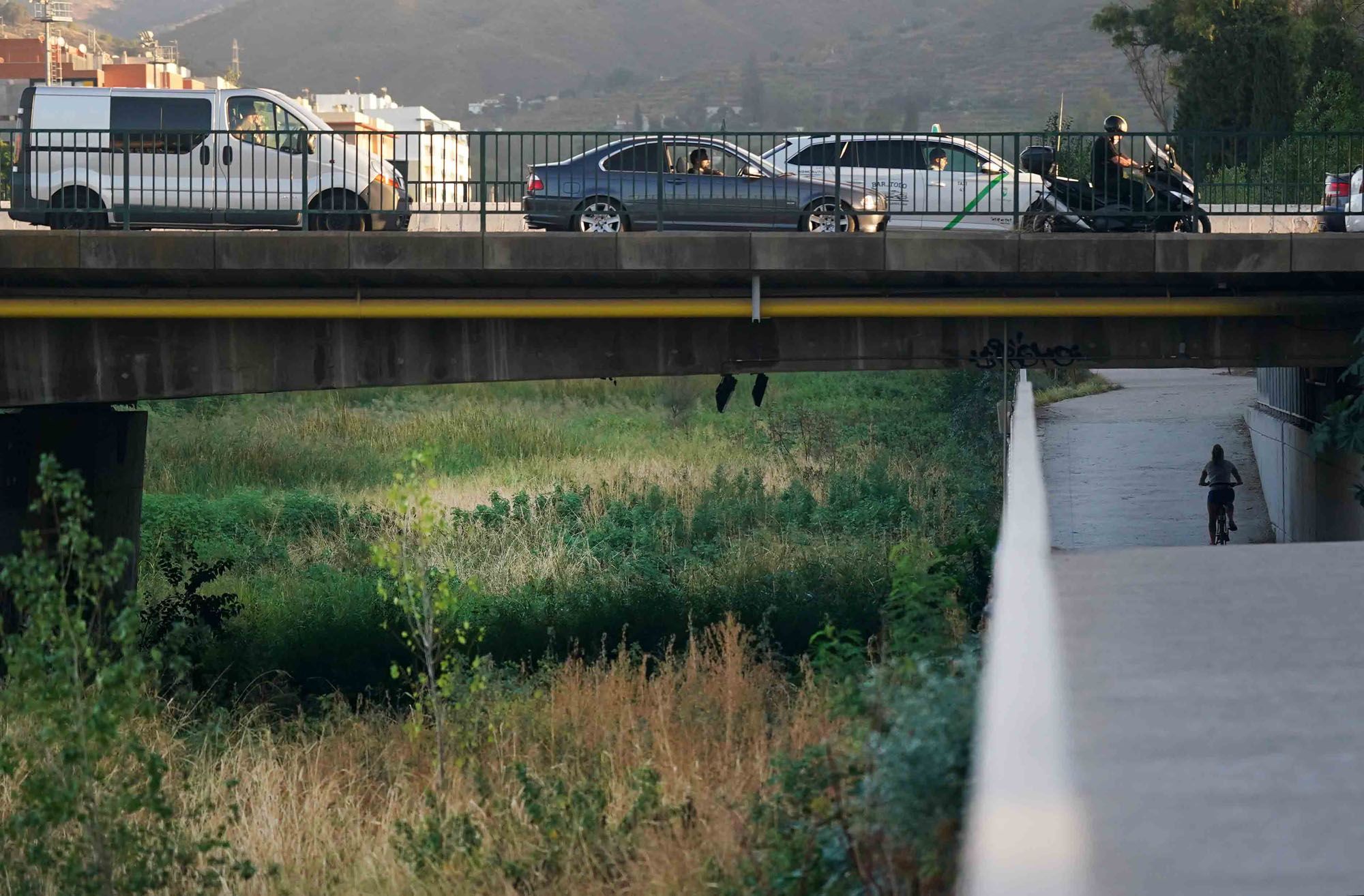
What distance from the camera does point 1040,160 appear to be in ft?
46.1

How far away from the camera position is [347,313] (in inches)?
516

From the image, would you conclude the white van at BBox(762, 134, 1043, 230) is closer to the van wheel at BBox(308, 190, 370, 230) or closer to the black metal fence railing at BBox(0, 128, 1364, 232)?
the black metal fence railing at BBox(0, 128, 1364, 232)

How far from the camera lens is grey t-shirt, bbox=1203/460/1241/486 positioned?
1872 cm

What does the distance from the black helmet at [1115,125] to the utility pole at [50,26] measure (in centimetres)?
4118

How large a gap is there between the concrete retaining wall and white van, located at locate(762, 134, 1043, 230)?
14.7 ft

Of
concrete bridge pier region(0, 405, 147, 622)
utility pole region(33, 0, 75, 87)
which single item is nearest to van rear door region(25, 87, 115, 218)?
concrete bridge pier region(0, 405, 147, 622)

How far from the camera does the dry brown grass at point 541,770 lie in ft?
25.8

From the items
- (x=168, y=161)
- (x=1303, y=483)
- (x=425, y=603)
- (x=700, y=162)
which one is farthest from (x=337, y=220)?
(x=1303, y=483)

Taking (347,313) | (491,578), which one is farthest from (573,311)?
(491,578)

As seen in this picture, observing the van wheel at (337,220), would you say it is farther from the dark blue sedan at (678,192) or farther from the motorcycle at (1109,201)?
the motorcycle at (1109,201)

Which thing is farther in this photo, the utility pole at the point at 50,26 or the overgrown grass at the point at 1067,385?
the utility pole at the point at 50,26

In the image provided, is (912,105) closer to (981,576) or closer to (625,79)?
(625,79)

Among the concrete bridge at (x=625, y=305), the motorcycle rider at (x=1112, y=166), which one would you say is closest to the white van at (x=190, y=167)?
the concrete bridge at (x=625, y=305)

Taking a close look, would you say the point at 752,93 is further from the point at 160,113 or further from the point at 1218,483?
the point at 160,113
